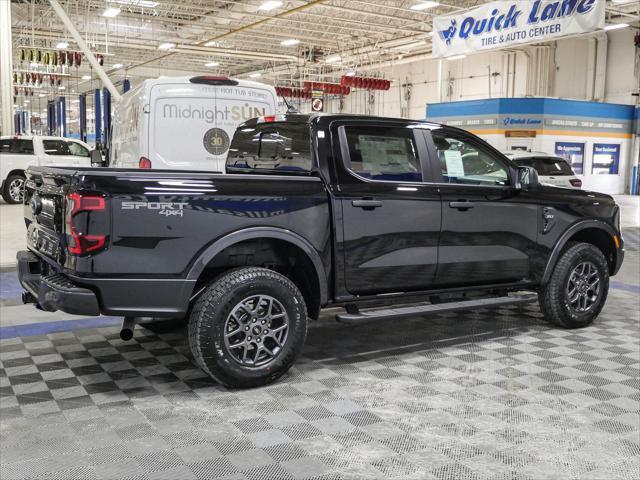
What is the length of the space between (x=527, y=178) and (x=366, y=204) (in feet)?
4.80

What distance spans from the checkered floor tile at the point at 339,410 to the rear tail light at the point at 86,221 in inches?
35.1

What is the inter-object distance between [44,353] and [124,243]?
1544 millimetres

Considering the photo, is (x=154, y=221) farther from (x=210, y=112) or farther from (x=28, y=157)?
(x=28, y=157)

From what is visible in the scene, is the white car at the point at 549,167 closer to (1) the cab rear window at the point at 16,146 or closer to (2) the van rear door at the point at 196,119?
(2) the van rear door at the point at 196,119

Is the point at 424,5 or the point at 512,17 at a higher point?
the point at 424,5

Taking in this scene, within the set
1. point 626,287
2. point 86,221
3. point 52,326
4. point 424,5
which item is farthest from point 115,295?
point 424,5

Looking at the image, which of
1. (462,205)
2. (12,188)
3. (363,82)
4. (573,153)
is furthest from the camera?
(363,82)

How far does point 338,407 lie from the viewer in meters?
3.63

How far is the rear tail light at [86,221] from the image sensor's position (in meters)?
3.39

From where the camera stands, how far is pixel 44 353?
14.8 ft

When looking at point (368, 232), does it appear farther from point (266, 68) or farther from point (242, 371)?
point (266, 68)

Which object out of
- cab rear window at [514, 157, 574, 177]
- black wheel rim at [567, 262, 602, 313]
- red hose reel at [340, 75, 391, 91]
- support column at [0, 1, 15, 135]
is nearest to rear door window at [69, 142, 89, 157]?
support column at [0, 1, 15, 135]

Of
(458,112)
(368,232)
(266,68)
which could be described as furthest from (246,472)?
(266,68)

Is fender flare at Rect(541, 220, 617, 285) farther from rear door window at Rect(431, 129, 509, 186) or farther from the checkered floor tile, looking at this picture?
rear door window at Rect(431, 129, 509, 186)
